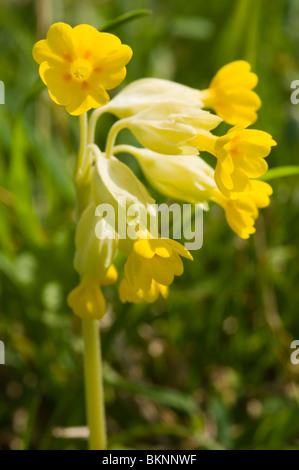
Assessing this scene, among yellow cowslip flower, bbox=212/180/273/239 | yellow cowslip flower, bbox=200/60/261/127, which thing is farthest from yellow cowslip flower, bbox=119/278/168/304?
yellow cowslip flower, bbox=200/60/261/127

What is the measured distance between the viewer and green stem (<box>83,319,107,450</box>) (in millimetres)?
1344

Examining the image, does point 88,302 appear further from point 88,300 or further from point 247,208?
point 247,208

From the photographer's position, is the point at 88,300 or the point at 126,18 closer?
the point at 88,300

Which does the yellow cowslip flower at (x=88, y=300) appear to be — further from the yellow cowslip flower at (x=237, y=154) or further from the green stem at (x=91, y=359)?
the yellow cowslip flower at (x=237, y=154)

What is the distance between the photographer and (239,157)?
3.88 ft

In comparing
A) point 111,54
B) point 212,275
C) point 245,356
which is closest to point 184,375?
point 245,356

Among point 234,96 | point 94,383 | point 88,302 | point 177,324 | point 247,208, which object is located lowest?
point 94,383

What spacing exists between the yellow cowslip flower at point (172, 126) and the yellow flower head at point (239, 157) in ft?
0.19

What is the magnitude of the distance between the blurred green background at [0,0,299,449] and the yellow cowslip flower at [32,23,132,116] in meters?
0.46

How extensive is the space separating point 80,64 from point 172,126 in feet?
0.69

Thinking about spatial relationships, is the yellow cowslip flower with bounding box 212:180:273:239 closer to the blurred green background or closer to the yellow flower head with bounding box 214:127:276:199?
the yellow flower head with bounding box 214:127:276:199

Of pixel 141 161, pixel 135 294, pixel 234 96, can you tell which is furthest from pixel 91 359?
pixel 234 96

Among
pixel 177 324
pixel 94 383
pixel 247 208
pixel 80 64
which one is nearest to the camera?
pixel 80 64

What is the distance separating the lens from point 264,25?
2.22m
